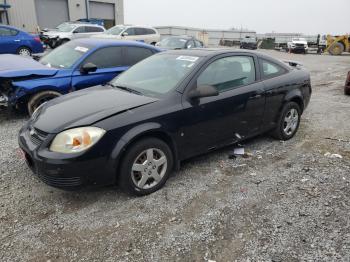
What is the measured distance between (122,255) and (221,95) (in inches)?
90.1

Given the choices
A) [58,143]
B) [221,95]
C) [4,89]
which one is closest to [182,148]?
[221,95]

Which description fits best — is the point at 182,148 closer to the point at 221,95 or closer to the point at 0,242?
the point at 221,95

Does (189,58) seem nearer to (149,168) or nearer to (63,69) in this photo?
(149,168)

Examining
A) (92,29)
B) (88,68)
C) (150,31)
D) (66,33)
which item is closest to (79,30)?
Answer: (66,33)

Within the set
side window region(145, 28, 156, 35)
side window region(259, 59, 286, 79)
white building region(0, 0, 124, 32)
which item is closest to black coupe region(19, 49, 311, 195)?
side window region(259, 59, 286, 79)

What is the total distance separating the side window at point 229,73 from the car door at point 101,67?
304 centimetres

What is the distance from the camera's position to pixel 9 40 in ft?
45.4

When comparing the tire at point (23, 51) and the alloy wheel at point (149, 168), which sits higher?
the alloy wheel at point (149, 168)

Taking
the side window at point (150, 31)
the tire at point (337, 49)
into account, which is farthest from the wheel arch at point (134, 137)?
the tire at point (337, 49)

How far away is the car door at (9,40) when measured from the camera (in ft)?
44.9

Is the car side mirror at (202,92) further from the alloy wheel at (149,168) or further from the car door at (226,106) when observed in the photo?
the alloy wheel at (149,168)

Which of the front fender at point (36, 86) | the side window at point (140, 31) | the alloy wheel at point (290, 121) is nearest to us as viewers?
the alloy wheel at point (290, 121)

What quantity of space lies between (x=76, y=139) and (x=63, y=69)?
3497 millimetres

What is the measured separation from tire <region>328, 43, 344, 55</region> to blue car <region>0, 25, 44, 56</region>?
25.4m
